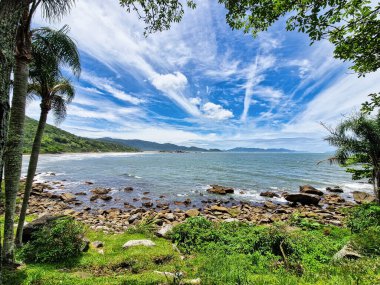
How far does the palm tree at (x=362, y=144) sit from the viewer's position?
53.2 ft

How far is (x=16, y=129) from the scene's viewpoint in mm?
6633

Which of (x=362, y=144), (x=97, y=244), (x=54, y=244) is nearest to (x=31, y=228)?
(x=54, y=244)

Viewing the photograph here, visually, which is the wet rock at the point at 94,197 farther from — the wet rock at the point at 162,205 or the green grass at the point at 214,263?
the green grass at the point at 214,263

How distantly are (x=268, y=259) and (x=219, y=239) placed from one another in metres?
2.92

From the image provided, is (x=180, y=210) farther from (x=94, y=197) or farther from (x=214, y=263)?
(x=214, y=263)

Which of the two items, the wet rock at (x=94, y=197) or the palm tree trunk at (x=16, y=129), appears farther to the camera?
the wet rock at (x=94, y=197)

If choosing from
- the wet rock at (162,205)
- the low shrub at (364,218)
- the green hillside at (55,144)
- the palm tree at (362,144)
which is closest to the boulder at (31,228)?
the wet rock at (162,205)

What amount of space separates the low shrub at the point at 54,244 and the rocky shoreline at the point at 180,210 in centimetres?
586

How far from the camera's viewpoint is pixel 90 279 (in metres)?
6.09

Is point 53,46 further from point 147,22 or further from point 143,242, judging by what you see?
point 143,242

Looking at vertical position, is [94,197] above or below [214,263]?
below

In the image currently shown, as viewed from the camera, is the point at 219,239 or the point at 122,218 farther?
the point at 122,218

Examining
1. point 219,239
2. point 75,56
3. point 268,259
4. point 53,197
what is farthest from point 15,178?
point 53,197

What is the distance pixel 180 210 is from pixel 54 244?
1480cm
